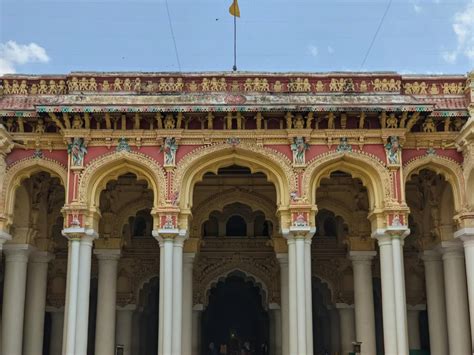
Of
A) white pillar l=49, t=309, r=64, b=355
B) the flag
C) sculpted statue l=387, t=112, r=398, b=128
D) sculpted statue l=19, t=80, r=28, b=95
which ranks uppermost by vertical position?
the flag

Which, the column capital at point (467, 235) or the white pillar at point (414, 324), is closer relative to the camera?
the column capital at point (467, 235)

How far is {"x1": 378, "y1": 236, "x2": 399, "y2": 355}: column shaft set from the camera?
15.0 meters

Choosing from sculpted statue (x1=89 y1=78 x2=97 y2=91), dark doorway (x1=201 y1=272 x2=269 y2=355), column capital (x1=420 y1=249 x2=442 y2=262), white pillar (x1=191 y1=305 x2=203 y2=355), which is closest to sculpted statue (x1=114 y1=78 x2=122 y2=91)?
sculpted statue (x1=89 y1=78 x2=97 y2=91)

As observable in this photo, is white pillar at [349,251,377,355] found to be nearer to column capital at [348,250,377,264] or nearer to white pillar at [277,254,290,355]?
column capital at [348,250,377,264]

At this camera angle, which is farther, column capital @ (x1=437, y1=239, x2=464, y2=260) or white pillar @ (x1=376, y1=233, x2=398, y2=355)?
column capital @ (x1=437, y1=239, x2=464, y2=260)

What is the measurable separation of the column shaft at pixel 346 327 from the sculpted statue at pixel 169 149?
311 inches

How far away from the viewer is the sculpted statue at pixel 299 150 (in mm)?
15953

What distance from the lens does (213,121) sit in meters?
16.2

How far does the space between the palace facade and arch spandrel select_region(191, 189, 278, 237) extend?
0.03 meters

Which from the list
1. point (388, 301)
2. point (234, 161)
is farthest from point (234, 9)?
point (388, 301)

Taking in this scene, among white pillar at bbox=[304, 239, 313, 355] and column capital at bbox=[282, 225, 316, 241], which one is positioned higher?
column capital at bbox=[282, 225, 316, 241]

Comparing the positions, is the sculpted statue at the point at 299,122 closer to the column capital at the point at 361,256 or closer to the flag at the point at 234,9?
the column capital at the point at 361,256

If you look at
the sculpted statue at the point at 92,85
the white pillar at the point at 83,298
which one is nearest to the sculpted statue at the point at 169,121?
the sculpted statue at the point at 92,85

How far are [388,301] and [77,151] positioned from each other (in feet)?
25.5
